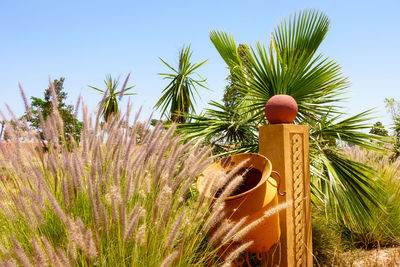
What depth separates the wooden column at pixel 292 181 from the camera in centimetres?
243

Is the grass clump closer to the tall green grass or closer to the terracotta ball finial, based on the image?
the terracotta ball finial

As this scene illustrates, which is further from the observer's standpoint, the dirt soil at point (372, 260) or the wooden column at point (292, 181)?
the wooden column at point (292, 181)

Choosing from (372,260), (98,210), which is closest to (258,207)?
(98,210)

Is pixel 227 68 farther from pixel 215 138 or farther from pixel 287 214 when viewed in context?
pixel 287 214

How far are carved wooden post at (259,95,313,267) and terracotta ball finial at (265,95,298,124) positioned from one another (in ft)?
0.34

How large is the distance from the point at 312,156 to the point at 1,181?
9.73 feet

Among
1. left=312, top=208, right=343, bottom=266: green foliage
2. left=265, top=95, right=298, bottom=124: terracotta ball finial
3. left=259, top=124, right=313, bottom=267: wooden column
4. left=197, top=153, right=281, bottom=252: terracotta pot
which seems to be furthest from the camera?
left=312, top=208, right=343, bottom=266: green foliage

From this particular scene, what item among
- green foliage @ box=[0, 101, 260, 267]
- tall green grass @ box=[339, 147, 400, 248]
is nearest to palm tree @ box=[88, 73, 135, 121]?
green foliage @ box=[0, 101, 260, 267]

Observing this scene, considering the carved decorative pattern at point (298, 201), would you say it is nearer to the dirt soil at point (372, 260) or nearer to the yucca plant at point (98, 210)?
the dirt soil at point (372, 260)

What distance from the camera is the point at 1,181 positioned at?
5.81ft

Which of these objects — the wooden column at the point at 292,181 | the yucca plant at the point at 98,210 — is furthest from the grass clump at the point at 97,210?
the wooden column at the point at 292,181

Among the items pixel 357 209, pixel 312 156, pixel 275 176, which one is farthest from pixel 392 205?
pixel 275 176

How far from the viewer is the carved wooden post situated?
243cm

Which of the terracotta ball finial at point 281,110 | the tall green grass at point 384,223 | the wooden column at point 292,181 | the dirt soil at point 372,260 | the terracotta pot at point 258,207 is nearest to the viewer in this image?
the terracotta pot at point 258,207
